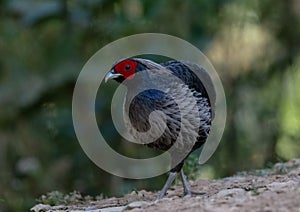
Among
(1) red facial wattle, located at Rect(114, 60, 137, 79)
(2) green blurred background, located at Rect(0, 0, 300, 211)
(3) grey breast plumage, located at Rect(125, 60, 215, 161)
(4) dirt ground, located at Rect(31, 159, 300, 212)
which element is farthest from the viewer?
(2) green blurred background, located at Rect(0, 0, 300, 211)

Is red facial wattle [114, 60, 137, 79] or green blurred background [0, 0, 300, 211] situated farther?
green blurred background [0, 0, 300, 211]

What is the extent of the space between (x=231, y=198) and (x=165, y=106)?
99 cm

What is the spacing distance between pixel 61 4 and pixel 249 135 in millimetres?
2766

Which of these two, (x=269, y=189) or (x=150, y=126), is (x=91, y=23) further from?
(x=269, y=189)

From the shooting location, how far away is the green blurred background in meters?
8.90

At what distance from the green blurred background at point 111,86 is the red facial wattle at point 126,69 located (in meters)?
2.76

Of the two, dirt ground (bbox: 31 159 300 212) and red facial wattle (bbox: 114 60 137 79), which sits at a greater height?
red facial wattle (bbox: 114 60 137 79)

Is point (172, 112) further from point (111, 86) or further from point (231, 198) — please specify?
point (111, 86)

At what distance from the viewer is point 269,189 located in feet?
16.1

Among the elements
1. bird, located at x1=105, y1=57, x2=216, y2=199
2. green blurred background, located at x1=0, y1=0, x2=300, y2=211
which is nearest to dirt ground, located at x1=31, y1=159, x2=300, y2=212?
bird, located at x1=105, y1=57, x2=216, y2=199

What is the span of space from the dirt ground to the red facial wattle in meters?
0.86

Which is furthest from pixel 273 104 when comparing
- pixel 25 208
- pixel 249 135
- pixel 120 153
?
pixel 25 208

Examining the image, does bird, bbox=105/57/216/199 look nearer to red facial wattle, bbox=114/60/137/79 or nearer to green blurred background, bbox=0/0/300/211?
red facial wattle, bbox=114/60/137/79

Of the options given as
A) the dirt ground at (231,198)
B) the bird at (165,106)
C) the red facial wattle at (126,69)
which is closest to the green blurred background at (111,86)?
the dirt ground at (231,198)
